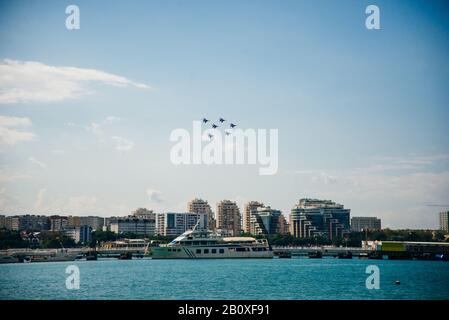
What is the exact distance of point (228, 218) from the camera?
196ft

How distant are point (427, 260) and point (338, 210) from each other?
1892cm

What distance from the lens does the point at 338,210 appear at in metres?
61.2

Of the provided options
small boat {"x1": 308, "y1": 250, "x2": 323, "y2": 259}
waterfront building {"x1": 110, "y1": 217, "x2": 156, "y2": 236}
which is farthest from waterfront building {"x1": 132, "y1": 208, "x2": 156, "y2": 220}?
small boat {"x1": 308, "y1": 250, "x2": 323, "y2": 259}

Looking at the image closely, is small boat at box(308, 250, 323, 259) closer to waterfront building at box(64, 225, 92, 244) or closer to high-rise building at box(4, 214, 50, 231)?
waterfront building at box(64, 225, 92, 244)

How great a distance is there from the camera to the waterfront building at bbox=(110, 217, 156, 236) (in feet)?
217

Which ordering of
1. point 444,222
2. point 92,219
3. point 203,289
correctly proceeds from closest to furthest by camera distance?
point 203,289
point 444,222
point 92,219

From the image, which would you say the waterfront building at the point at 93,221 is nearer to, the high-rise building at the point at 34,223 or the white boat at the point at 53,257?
the high-rise building at the point at 34,223

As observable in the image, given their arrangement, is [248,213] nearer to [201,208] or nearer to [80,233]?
[201,208]

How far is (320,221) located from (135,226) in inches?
794

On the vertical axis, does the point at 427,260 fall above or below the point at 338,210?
below

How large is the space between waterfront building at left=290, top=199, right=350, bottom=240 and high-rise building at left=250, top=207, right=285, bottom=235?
1431mm

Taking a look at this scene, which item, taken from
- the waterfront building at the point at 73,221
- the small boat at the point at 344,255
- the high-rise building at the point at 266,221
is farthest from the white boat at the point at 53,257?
the waterfront building at the point at 73,221
